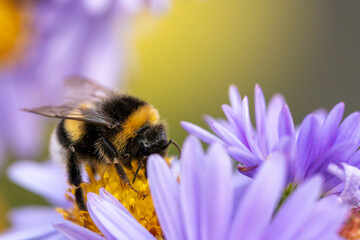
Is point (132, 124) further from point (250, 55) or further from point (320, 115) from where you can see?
point (250, 55)

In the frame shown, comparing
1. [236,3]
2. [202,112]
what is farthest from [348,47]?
[202,112]

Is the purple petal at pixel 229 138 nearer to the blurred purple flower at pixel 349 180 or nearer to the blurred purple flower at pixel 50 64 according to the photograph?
the blurred purple flower at pixel 349 180

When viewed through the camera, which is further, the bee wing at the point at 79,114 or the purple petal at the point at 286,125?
the bee wing at the point at 79,114

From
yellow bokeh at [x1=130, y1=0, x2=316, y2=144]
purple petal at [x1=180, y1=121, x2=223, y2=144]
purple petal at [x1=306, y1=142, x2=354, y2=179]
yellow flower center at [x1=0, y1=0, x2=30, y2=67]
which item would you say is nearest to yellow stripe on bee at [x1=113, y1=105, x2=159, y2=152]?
purple petal at [x1=180, y1=121, x2=223, y2=144]

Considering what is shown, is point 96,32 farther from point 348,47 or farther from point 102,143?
point 348,47

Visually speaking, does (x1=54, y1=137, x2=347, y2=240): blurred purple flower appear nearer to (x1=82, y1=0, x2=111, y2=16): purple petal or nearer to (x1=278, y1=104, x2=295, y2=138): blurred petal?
(x1=278, y1=104, x2=295, y2=138): blurred petal

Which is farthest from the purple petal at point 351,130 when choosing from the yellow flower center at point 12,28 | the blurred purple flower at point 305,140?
the yellow flower center at point 12,28

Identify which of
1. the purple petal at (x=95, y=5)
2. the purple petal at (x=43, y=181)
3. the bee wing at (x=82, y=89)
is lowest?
the purple petal at (x=43, y=181)
